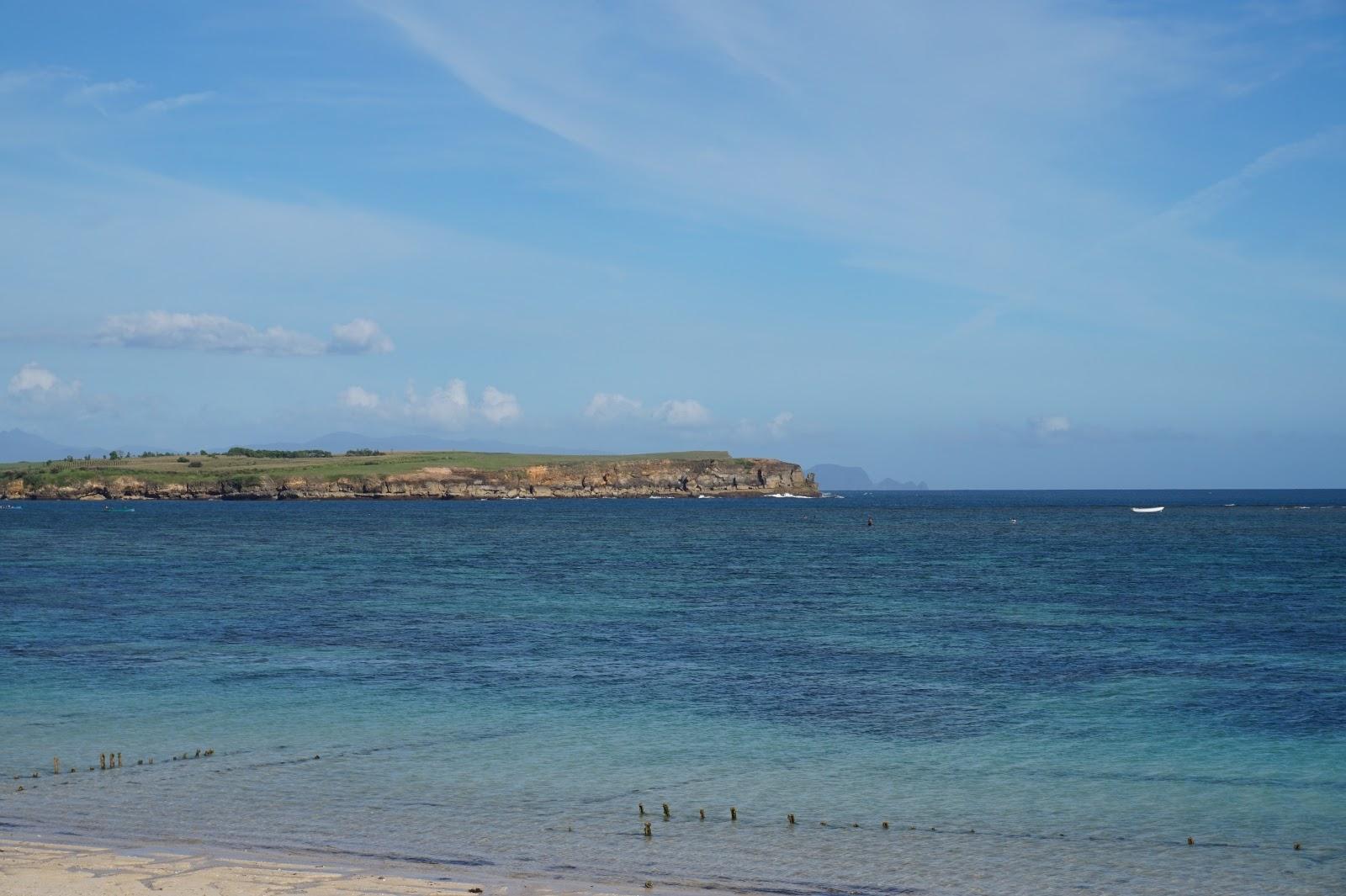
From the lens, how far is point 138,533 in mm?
123438

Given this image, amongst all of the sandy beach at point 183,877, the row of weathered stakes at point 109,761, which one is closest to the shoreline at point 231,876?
the sandy beach at point 183,877

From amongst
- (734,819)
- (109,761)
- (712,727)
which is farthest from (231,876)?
(712,727)

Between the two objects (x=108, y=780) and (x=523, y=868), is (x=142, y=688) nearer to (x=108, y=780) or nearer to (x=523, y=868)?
(x=108, y=780)

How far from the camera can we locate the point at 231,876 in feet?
57.6

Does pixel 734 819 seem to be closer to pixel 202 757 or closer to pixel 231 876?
pixel 231 876

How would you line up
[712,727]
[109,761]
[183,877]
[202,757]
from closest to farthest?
1. [183,877]
2. [109,761]
3. [202,757]
4. [712,727]

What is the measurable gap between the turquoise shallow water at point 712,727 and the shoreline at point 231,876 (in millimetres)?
501

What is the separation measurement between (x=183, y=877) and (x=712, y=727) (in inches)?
589

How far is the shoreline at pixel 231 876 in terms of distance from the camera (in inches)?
660

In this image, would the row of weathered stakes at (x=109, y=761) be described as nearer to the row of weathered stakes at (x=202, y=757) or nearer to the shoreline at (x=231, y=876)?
the row of weathered stakes at (x=202, y=757)

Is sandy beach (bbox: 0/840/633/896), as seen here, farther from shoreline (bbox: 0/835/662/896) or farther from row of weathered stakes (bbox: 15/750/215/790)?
row of weathered stakes (bbox: 15/750/215/790)

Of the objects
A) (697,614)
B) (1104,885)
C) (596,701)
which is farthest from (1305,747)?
(697,614)

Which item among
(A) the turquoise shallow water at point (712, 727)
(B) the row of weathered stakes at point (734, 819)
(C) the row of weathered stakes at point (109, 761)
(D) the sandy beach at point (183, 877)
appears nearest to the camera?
(D) the sandy beach at point (183, 877)

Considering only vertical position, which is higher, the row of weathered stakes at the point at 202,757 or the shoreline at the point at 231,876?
the shoreline at the point at 231,876
